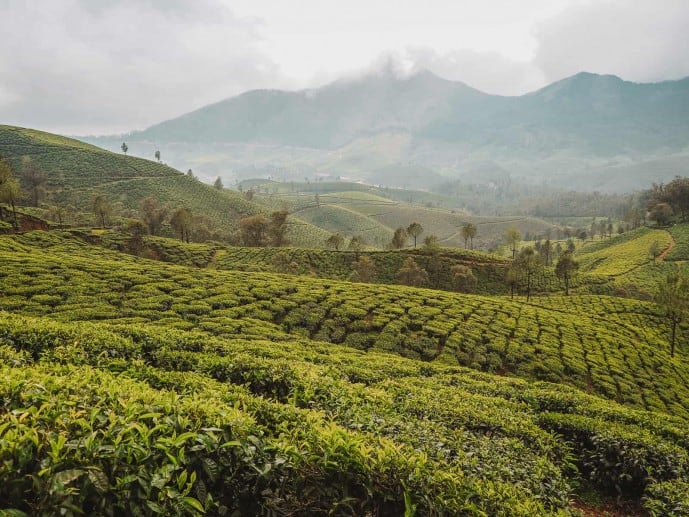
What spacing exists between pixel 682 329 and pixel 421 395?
165 ft

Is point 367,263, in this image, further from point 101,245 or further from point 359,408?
point 359,408

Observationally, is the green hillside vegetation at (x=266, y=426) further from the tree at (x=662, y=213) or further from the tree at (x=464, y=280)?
the tree at (x=662, y=213)

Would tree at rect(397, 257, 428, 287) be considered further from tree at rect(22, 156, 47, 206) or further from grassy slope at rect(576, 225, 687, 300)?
tree at rect(22, 156, 47, 206)

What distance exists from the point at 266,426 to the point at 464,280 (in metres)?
67.3

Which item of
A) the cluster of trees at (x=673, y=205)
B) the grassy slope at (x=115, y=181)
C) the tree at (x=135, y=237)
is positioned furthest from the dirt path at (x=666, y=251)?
the tree at (x=135, y=237)

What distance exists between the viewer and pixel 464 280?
224ft

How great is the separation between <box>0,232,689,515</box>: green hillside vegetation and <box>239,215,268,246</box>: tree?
6280 cm

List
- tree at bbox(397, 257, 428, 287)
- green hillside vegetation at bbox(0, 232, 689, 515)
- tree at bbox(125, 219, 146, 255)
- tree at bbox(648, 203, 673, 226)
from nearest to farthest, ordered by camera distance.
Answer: green hillside vegetation at bbox(0, 232, 689, 515) → tree at bbox(125, 219, 146, 255) → tree at bbox(397, 257, 428, 287) → tree at bbox(648, 203, 673, 226)

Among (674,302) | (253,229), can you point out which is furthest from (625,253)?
(253,229)

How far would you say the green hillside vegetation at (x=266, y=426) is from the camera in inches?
149

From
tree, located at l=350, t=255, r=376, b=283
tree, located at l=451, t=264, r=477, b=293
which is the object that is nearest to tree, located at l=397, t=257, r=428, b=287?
tree, located at l=350, t=255, r=376, b=283

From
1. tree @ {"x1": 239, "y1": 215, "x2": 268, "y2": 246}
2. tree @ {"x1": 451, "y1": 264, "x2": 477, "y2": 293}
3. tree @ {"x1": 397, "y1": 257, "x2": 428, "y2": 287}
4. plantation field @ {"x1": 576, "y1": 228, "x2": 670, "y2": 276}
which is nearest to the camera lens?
tree @ {"x1": 397, "y1": 257, "x2": 428, "y2": 287}

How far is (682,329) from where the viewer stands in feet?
144

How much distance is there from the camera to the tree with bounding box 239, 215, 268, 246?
288ft
